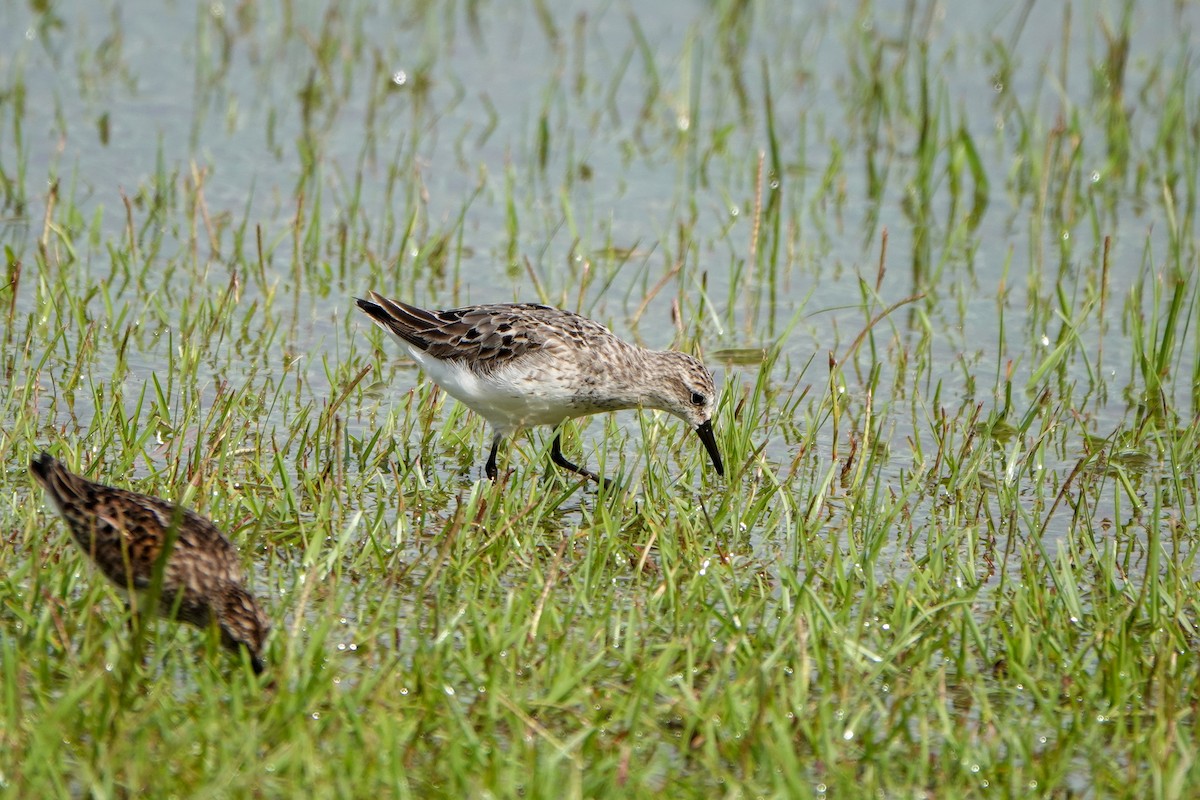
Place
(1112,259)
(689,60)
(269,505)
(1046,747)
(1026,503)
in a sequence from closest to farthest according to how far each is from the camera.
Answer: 1. (1046,747)
2. (269,505)
3. (1026,503)
4. (1112,259)
5. (689,60)

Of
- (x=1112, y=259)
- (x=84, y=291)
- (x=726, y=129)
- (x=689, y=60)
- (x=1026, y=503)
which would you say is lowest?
(x=1026, y=503)

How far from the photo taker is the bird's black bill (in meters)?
7.24

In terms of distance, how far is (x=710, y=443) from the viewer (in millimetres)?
7438

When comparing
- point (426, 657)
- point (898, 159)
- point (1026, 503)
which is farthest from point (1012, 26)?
point (426, 657)

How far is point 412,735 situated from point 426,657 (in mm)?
353

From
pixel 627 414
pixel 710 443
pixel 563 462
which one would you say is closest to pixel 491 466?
pixel 563 462

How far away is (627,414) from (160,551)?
13.5ft

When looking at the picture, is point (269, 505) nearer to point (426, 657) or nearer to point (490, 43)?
point (426, 657)

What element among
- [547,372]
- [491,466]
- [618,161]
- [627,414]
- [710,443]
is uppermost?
[618,161]

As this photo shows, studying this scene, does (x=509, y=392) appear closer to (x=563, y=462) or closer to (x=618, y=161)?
(x=563, y=462)

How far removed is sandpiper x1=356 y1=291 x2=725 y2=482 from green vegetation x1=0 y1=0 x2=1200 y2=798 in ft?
0.82

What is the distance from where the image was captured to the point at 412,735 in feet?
15.4

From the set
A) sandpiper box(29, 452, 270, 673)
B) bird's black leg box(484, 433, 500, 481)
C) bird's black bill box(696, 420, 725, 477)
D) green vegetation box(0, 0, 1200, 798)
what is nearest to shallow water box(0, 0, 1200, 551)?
green vegetation box(0, 0, 1200, 798)

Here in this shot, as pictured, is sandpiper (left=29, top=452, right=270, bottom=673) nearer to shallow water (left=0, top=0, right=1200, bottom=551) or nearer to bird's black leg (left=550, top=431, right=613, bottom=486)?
bird's black leg (left=550, top=431, right=613, bottom=486)
